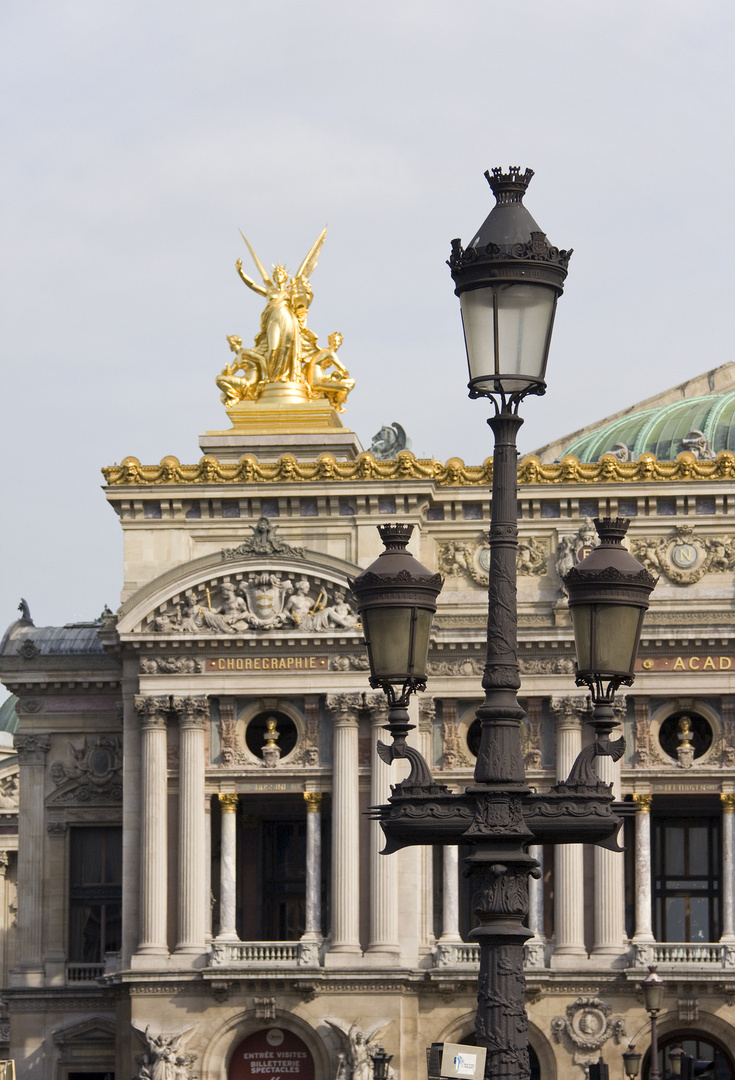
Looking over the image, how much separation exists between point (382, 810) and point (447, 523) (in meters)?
46.3

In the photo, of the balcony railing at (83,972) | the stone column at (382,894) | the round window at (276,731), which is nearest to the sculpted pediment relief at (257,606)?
the round window at (276,731)

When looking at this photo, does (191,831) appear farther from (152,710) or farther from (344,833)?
(344,833)

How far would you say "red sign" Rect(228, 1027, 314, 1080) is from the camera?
211ft

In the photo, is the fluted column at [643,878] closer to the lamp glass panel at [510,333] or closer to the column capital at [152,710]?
the column capital at [152,710]

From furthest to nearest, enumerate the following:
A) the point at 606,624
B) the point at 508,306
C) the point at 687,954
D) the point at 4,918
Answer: the point at 4,918 → the point at 687,954 → the point at 606,624 → the point at 508,306

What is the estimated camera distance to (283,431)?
69812mm

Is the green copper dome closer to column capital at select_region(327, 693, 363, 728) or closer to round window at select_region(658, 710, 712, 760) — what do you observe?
round window at select_region(658, 710, 712, 760)

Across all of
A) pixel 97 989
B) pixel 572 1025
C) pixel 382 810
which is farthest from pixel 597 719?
pixel 97 989

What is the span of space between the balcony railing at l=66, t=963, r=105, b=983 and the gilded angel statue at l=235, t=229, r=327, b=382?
17013 mm

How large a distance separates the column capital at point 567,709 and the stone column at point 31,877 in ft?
49.4

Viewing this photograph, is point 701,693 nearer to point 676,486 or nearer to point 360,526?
point 676,486

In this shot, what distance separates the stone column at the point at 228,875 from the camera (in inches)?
2537

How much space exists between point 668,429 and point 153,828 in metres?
32.5

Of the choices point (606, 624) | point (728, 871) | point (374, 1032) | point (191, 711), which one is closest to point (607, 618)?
point (606, 624)
